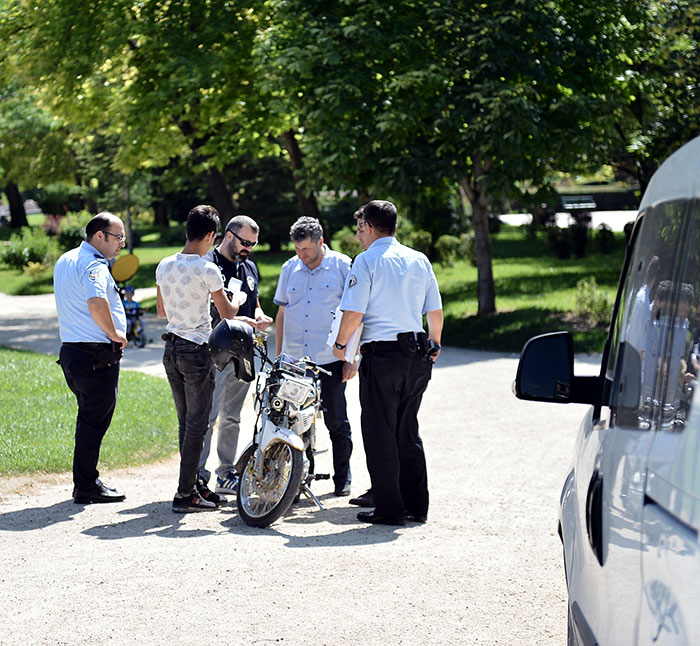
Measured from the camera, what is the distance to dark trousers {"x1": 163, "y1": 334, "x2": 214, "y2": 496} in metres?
7.18

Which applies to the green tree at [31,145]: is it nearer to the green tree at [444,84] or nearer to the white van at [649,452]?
the green tree at [444,84]

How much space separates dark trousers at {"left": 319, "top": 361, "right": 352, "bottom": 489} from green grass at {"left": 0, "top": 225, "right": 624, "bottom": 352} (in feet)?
28.4

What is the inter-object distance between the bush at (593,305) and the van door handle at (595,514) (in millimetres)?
15620

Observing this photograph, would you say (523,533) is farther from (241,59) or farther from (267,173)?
(267,173)

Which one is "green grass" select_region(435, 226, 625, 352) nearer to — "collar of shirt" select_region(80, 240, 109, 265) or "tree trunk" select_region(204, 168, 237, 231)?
"tree trunk" select_region(204, 168, 237, 231)

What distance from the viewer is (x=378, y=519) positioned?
6949mm

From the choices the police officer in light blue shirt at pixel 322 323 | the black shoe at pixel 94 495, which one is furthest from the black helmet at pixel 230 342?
the black shoe at pixel 94 495

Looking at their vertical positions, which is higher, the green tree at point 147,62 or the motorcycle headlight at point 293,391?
the green tree at point 147,62

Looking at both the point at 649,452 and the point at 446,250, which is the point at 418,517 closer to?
the point at 649,452

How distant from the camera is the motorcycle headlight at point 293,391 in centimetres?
700

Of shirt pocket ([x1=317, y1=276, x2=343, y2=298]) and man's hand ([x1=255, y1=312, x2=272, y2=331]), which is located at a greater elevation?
shirt pocket ([x1=317, y1=276, x2=343, y2=298])

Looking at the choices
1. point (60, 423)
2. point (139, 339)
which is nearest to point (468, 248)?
point (139, 339)

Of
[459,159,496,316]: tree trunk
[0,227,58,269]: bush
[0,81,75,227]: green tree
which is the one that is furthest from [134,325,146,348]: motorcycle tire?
[0,81,75,227]: green tree

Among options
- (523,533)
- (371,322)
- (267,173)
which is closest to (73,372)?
(371,322)
